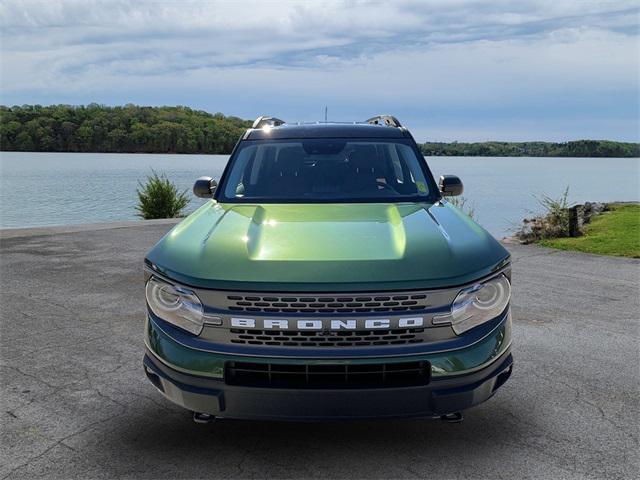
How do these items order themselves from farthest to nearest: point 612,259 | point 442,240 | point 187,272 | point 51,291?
point 612,259 < point 51,291 < point 442,240 < point 187,272

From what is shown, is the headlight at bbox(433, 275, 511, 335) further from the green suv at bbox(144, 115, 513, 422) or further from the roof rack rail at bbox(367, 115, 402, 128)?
the roof rack rail at bbox(367, 115, 402, 128)

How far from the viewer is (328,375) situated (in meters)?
3.13

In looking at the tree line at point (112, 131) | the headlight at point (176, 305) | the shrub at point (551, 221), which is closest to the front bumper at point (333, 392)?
the headlight at point (176, 305)

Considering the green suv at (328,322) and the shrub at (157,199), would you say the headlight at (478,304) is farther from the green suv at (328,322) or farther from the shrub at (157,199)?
the shrub at (157,199)

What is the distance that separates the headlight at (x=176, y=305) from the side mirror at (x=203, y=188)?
192 cm

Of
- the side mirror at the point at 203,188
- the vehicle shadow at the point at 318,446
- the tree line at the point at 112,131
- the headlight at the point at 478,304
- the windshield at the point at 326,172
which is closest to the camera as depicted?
the headlight at the point at 478,304

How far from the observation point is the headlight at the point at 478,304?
3172 millimetres

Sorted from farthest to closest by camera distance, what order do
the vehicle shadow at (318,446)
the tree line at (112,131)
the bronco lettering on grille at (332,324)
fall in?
the tree line at (112,131), the vehicle shadow at (318,446), the bronco lettering on grille at (332,324)

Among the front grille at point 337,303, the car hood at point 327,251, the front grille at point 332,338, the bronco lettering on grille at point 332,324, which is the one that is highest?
the car hood at point 327,251

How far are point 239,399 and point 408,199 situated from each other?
84.4 inches

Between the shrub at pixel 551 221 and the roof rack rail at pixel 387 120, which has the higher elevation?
the roof rack rail at pixel 387 120

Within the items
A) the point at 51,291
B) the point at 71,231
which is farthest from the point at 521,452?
the point at 71,231

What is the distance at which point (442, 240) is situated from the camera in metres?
3.49

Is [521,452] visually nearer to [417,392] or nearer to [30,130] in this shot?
[417,392]
